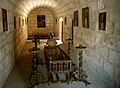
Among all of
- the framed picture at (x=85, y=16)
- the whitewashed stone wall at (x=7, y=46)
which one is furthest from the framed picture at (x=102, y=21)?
the whitewashed stone wall at (x=7, y=46)

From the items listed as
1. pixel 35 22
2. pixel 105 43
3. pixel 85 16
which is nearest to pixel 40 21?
pixel 35 22

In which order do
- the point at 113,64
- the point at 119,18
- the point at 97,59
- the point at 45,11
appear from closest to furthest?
the point at 119,18
the point at 113,64
the point at 97,59
the point at 45,11

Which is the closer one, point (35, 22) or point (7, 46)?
point (7, 46)

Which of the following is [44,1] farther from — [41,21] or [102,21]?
[102,21]

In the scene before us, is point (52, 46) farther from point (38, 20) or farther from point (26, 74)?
point (38, 20)

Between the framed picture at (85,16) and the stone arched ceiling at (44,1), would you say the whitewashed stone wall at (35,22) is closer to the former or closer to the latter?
the stone arched ceiling at (44,1)

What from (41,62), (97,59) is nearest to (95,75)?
(97,59)

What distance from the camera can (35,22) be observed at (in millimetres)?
13938

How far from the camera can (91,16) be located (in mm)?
4492

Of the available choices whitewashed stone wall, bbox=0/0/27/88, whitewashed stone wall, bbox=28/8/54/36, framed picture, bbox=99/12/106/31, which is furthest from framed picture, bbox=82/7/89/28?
whitewashed stone wall, bbox=28/8/54/36

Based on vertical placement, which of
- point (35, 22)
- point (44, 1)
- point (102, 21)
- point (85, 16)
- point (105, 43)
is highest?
point (44, 1)

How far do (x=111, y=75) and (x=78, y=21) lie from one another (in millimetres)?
2944

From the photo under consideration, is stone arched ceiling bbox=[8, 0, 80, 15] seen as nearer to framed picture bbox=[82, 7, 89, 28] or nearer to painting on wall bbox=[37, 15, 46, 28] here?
framed picture bbox=[82, 7, 89, 28]

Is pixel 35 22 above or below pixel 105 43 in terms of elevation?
above
